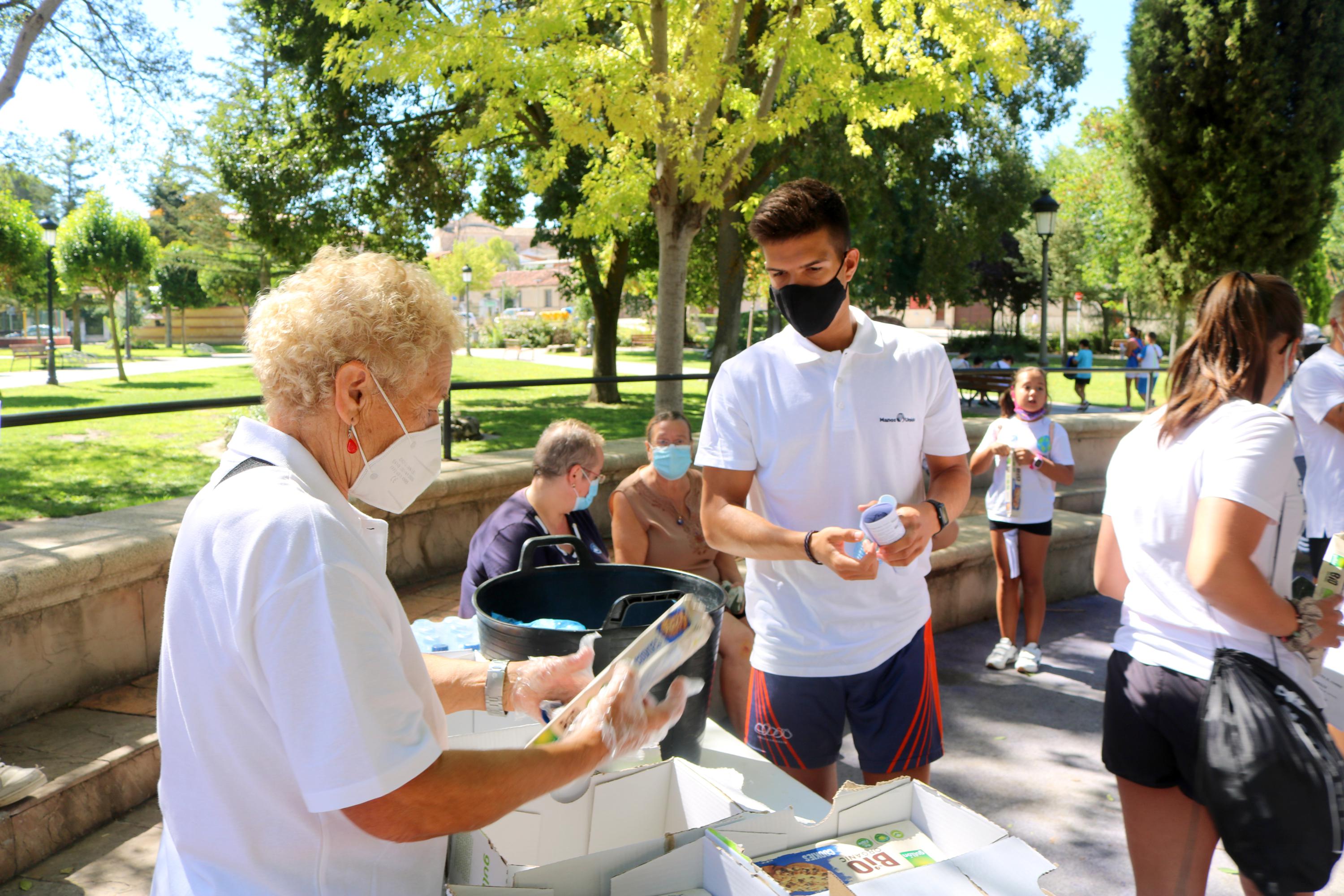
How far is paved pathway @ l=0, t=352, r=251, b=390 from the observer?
20000mm

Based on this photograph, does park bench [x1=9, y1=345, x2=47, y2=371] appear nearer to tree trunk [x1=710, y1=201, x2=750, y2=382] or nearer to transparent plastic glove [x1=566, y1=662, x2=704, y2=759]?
tree trunk [x1=710, y1=201, x2=750, y2=382]

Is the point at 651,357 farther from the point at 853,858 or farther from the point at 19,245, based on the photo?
the point at 853,858

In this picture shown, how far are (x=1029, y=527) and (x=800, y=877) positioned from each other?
4065 millimetres

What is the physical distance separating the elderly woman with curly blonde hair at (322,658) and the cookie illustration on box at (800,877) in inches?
15.6

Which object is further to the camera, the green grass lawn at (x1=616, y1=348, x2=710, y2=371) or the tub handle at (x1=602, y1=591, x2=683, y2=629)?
the green grass lawn at (x1=616, y1=348, x2=710, y2=371)

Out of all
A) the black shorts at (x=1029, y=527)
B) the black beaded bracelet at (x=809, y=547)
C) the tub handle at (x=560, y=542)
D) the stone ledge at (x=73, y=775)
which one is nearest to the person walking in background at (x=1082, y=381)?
the black shorts at (x=1029, y=527)

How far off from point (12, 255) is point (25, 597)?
80.3ft

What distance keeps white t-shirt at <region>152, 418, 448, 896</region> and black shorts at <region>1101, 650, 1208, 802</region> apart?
1.63 meters

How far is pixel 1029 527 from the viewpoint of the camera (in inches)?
206

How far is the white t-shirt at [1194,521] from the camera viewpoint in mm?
1998

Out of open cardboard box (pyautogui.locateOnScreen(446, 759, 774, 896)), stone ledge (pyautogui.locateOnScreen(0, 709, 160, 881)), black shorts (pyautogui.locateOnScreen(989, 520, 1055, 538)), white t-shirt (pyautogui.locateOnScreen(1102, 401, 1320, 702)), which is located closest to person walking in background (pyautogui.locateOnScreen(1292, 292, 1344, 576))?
black shorts (pyautogui.locateOnScreen(989, 520, 1055, 538))

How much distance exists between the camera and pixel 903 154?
15.2 meters

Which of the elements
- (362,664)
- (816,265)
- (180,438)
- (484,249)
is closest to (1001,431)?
(816,265)

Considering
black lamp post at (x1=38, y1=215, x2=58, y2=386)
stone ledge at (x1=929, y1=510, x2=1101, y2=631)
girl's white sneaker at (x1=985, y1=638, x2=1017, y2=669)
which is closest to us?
girl's white sneaker at (x1=985, y1=638, x2=1017, y2=669)
